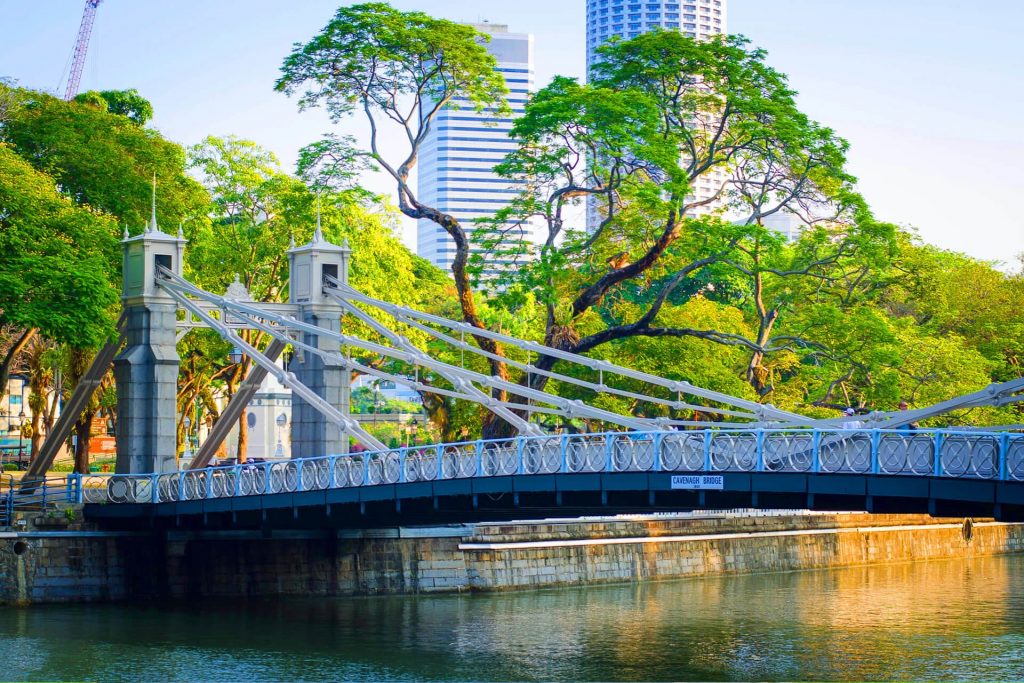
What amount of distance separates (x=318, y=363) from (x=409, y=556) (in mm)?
6394

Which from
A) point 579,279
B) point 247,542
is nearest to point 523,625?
point 247,542

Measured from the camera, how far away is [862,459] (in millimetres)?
32562

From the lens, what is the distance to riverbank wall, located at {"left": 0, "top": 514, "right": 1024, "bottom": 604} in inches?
1763

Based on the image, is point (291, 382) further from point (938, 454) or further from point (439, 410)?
point (439, 410)

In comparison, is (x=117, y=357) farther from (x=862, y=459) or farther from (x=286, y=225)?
(x=862, y=459)

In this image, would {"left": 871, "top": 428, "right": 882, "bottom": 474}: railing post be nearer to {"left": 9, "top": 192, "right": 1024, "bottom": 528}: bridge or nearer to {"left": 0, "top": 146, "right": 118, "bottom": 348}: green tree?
{"left": 9, "top": 192, "right": 1024, "bottom": 528}: bridge

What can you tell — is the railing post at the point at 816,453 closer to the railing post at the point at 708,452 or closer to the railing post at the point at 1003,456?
the railing post at the point at 708,452

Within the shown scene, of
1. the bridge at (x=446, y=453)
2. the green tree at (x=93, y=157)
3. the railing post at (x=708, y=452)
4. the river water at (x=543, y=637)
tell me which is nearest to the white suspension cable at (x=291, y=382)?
the bridge at (x=446, y=453)

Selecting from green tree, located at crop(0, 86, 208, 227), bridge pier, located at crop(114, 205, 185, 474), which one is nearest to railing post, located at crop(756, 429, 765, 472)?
bridge pier, located at crop(114, 205, 185, 474)

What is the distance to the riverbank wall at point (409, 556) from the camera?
147 ft

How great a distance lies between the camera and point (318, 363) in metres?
49.1

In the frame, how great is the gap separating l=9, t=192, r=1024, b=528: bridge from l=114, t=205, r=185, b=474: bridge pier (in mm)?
47

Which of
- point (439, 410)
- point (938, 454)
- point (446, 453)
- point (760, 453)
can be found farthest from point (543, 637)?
point (439, 410)

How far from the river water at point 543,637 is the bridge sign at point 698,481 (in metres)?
4.05
